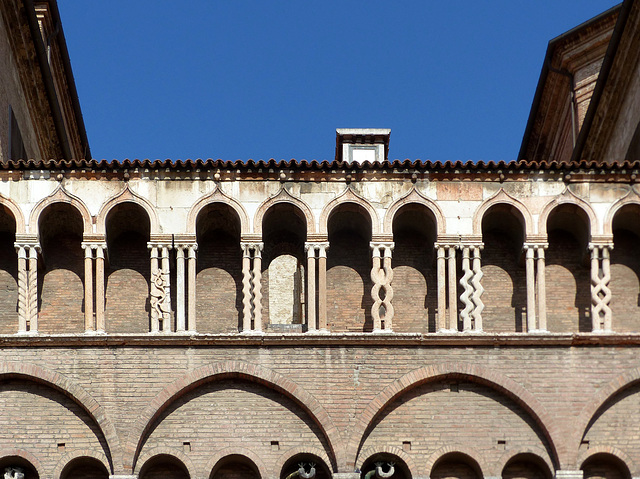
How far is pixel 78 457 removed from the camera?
666 inches

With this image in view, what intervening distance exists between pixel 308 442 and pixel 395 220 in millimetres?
2730

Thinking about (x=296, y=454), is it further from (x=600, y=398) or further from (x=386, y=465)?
(x=600, y=398)

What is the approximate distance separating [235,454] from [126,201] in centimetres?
305

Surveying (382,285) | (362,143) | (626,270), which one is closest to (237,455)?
(382,285)

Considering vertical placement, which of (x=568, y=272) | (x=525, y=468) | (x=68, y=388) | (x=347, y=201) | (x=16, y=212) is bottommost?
(x=525, y=468)

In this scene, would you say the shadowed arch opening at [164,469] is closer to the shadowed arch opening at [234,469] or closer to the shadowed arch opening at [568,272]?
the shadowed arch opening at [234,469]

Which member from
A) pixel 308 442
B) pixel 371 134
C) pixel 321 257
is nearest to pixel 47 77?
pixel 371 134

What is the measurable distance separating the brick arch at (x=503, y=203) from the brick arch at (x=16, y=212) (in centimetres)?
489

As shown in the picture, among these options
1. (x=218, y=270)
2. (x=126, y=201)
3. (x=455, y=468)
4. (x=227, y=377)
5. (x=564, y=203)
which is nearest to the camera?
(x=455, y=468)

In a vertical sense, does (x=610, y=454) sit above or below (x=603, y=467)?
above

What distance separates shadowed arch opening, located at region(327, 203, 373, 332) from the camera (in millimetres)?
18000

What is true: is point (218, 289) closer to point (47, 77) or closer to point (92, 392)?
point (92, 392)

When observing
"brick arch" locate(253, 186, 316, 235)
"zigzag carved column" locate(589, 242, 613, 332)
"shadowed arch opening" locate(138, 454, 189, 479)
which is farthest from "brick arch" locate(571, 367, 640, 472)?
"shadowed arch opening" locate(138, 454, 189, 479)

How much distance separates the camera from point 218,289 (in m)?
18.1
